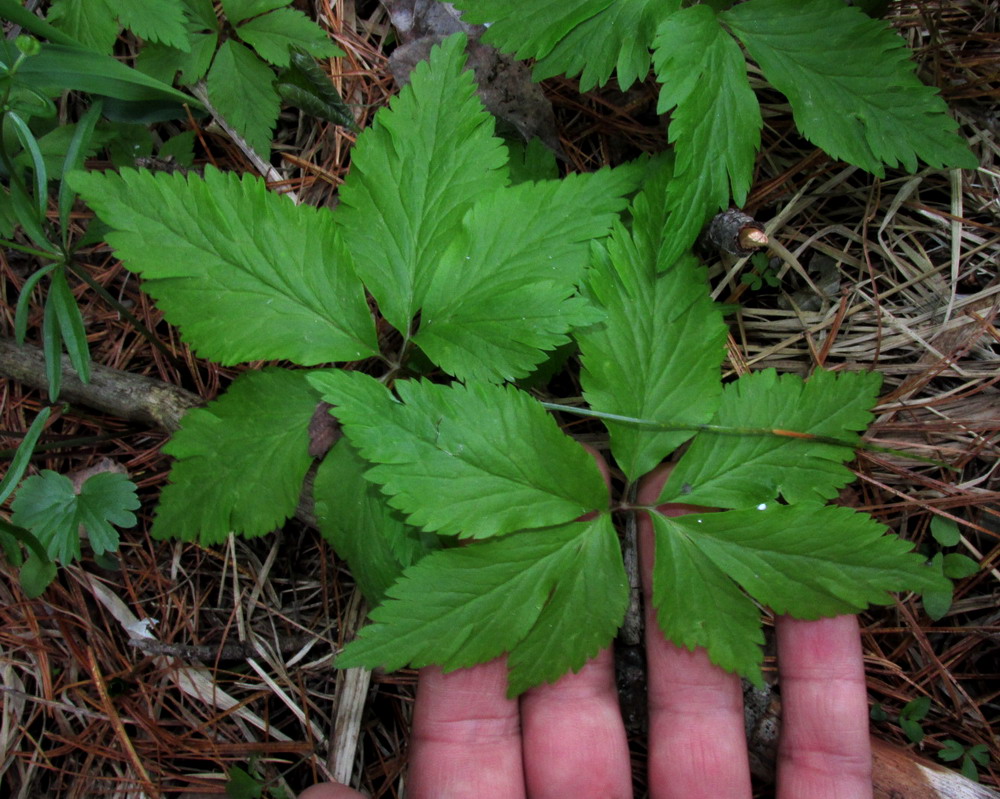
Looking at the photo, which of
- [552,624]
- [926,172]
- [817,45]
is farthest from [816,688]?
[817,45]

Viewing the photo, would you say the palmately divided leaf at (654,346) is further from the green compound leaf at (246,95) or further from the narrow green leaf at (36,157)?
the narrow green leaf at (36,157)

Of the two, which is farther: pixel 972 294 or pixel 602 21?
pixel 972 294

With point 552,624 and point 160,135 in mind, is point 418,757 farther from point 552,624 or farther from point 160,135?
point 160,135

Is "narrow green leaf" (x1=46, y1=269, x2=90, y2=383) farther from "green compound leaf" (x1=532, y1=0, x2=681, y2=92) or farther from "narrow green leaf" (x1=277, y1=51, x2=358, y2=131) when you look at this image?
"green compound leaf" (x1=532, y1=0, x2=681, y2=92)

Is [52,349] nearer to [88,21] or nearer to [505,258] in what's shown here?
[88,21]

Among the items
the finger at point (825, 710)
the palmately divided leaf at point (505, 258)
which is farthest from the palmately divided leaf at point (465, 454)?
the finger at point (825, 710)
